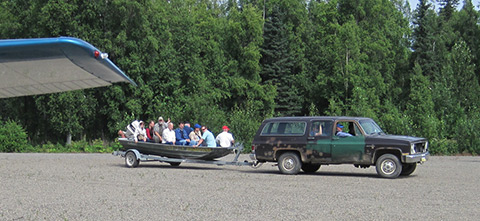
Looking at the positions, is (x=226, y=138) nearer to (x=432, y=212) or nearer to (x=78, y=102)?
(x=432, y=212)

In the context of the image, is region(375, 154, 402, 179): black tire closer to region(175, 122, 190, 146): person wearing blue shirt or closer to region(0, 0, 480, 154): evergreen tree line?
region(175, 122, 190, 146): person wearing blue shirt

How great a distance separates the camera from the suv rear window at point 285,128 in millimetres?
18812

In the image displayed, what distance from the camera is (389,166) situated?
17.2 m

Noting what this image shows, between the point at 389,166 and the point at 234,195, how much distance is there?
6.39 metres

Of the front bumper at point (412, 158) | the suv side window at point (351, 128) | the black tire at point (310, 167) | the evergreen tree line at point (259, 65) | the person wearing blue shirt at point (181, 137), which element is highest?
the evergreen tree line at point (259, 65)

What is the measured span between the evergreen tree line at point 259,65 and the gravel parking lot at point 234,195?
15.2 m

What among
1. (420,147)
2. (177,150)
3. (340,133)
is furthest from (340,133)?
(177,150)

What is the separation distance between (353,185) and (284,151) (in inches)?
167

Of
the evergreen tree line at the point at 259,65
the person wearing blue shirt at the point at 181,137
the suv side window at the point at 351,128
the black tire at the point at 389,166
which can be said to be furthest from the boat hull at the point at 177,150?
the evergreen tree line at the point at 259,65

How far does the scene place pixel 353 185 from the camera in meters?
15.0

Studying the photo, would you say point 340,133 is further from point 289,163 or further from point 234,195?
point 234,195

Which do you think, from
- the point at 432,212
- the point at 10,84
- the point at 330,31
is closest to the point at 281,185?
the point at 432,212

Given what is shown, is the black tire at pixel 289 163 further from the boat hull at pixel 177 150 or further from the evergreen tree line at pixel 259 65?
the evergreen tree line at pixel 259 65

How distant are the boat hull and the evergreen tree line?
1183cm
